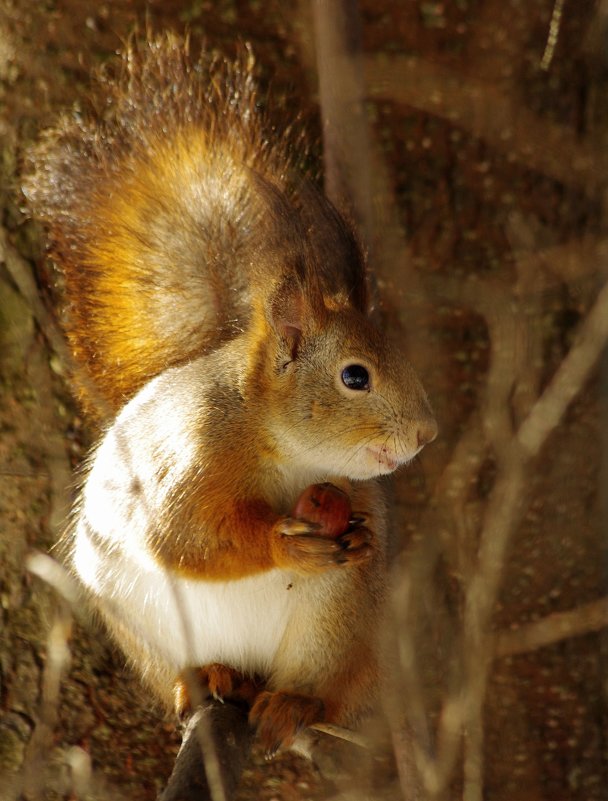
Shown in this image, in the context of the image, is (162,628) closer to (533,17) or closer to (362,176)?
(362,176)

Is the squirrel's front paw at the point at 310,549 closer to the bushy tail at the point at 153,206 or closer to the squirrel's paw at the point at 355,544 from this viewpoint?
the squirrel's paw at the point at 355,544

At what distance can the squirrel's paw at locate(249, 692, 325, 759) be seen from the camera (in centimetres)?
159

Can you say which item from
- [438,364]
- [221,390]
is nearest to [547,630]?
[438,364]

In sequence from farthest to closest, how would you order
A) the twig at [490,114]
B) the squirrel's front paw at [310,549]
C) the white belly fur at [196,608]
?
1. the twig at [490,114]
2. the white belly fur at [196,608]
3. the squirrel's front paw at [310,549]

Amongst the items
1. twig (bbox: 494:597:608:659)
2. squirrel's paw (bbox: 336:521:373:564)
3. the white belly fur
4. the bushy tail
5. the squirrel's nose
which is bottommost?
twig (bbox: 494:597:608:659)

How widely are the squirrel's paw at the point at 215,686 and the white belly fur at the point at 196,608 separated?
21mm

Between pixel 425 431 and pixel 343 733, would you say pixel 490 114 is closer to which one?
pixel 425 431

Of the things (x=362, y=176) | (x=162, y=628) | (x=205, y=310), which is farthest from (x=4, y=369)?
(x=362, y=176)

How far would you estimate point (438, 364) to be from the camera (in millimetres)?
2035

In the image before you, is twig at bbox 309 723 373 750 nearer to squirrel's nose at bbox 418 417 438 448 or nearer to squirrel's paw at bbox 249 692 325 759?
squirrel's paw at bbox 249 692 325 759

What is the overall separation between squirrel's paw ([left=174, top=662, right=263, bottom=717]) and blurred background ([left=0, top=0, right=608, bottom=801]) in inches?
7.7

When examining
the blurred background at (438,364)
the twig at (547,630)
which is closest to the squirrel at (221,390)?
the blurred background at (438,364)

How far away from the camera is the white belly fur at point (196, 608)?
5.38 feet

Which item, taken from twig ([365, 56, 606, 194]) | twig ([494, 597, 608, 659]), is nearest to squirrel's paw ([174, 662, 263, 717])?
twig ([494, 597, 608, 659])
